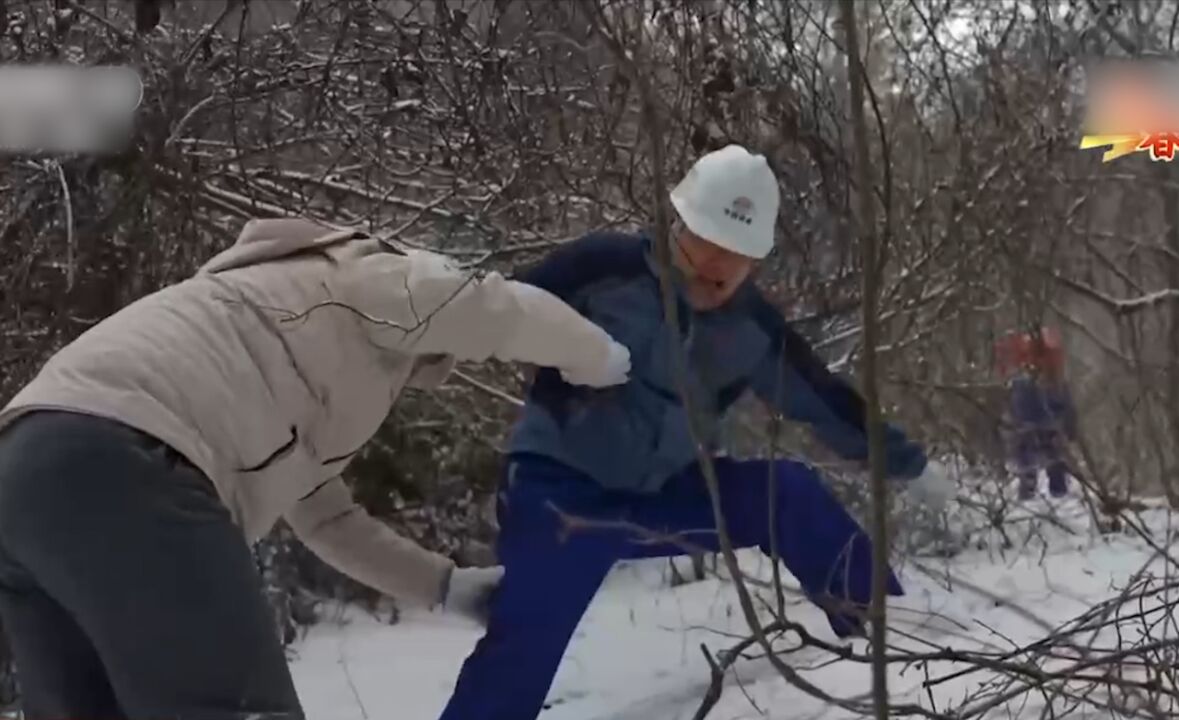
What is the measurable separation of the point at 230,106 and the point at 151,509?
1974 mm

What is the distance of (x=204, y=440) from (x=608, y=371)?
0.65 metres

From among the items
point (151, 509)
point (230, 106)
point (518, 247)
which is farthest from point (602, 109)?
point (151, 509)

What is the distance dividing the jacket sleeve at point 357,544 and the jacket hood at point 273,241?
37 centimetres

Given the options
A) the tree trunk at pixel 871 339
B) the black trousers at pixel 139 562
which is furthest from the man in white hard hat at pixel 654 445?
the tree trunk at pixel 871 339

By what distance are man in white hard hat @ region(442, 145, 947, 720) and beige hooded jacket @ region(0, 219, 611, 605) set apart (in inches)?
17.9

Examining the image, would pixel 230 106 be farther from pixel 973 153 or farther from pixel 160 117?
pixel 973 153

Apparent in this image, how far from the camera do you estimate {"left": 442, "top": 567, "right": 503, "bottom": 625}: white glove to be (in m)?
1.93

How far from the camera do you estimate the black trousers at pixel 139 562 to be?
1.26 m

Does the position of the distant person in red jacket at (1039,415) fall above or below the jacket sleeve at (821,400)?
below

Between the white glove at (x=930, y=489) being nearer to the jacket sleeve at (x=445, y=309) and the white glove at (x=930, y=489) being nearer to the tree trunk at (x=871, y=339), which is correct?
the jacket sleeve at (x=445, y=309)

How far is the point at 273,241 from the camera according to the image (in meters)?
1.53

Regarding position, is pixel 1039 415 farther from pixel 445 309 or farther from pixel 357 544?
pixel 445 309

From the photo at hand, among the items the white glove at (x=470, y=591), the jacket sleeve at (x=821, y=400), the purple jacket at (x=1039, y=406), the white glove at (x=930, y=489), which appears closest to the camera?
the white glove at (x=470, y=591)

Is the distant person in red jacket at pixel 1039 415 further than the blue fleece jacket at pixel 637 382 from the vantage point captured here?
Yes
